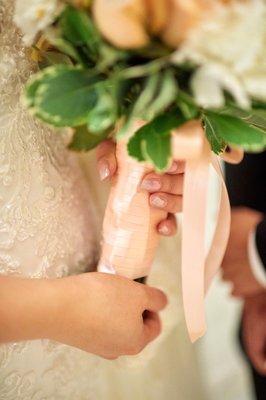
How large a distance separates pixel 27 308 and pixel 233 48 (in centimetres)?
36

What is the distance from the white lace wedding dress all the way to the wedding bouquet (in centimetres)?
9

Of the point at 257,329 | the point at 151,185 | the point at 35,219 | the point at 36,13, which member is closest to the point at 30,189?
the point at 35,219

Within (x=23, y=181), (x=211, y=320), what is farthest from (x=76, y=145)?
(x=211, y=320)

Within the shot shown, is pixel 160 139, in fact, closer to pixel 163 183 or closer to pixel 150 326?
pixel 163 183

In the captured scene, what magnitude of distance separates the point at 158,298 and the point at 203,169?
239 millimetres

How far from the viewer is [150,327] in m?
0.75

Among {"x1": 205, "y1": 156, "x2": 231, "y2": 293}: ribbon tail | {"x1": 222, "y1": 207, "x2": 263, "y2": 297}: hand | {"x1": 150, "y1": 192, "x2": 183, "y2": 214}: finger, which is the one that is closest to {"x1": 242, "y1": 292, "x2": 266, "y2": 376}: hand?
{"x1": 222, "y1": 207, "x2": 263, "y2": 297}: hand

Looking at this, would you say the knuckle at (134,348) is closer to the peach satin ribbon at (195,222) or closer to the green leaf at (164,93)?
the peach satin ribbon at (195,222)

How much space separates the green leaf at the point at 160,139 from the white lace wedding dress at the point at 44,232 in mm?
219

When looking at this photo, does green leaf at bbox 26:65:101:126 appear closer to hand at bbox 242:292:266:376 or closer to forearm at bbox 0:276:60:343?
forearm at bbox 0:276:60:343

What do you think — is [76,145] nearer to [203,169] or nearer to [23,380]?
[203,169]

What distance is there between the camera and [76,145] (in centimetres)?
67

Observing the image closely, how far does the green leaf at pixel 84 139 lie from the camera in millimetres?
653

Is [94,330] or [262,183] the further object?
[262,183]
